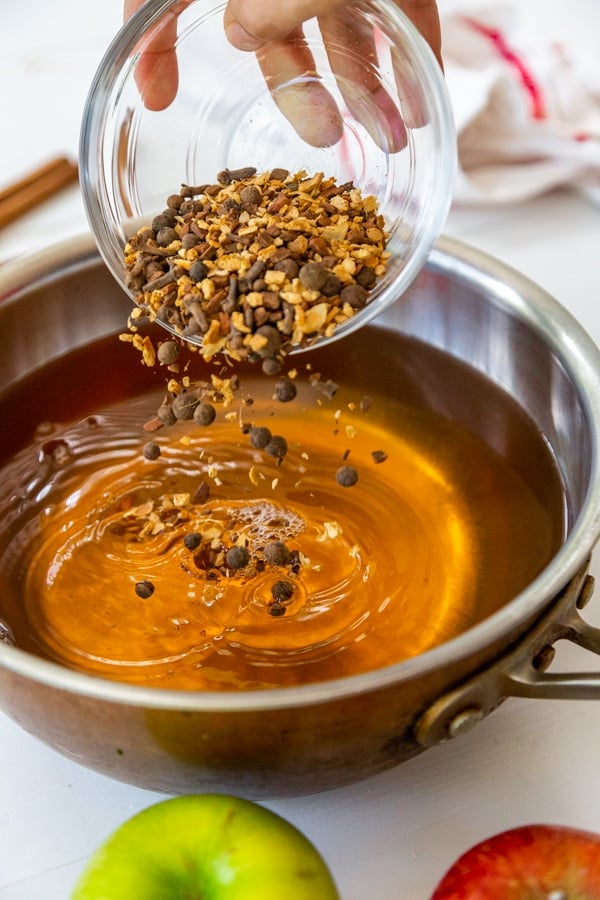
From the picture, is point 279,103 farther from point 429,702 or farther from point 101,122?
point 429,702

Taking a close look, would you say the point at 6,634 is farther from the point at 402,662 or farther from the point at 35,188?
the point at 35,188

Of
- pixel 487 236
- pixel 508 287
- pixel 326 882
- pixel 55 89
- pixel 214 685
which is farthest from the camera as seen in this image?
pixel 55 89

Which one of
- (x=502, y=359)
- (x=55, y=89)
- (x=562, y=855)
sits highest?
(x=55, y=89)

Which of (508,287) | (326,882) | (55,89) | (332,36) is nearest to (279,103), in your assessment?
(332,36)

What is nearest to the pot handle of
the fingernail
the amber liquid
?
the amber liquid

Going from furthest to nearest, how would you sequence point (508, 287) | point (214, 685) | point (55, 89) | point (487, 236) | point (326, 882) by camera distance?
point (55, 89) → point (487, 236) → point (508, 287) → point (214, 685) → point (326, 882)

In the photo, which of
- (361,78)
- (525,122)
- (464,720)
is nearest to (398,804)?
(464,720)

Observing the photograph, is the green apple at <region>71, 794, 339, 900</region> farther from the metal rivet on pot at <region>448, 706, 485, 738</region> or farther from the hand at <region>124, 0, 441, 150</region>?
the hand at <region>124, 0, 441, 150</region>

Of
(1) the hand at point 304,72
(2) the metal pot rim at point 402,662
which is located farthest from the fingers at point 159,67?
(2) the metal pot rim at point 402,662
